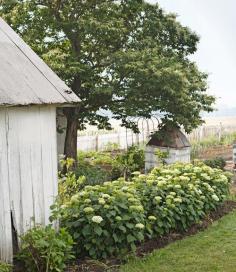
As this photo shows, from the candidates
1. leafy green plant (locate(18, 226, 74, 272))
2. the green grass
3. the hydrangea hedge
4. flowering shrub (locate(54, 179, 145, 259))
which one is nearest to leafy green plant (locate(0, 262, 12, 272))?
leafy green plant (locate(18, 226, 74, 272))

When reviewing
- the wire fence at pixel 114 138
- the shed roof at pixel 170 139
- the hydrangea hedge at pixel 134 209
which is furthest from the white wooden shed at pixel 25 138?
the wire fence at pixel 114 138

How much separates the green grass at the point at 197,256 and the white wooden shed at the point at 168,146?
217 inches

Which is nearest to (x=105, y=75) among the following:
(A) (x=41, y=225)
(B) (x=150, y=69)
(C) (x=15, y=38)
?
(B) (x=150, y=69)

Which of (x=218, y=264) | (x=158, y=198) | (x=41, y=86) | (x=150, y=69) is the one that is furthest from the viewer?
(x=150, y=69)

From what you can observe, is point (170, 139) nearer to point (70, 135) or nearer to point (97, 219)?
point (70, 135)

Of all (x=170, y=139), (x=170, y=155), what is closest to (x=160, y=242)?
(x=170, y=155)

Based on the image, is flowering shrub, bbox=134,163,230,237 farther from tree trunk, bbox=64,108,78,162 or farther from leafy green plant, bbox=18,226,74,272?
tree trunk, bbox=64,108,78,162

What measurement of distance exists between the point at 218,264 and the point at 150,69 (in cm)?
680

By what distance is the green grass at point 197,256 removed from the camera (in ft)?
20.5

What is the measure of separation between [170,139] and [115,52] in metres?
3.00

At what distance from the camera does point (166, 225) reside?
23.7 ft

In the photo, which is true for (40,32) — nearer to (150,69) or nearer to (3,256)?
(150,69)

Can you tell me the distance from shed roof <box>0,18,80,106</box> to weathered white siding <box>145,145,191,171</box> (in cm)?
747

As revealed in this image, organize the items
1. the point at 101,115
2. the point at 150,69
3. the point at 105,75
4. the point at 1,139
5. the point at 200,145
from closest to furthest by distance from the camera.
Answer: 1. the point at 1,139
2. the point at 150,69
3. the point at 105,75
4. the point at 101,115
5. the point at 200,145
